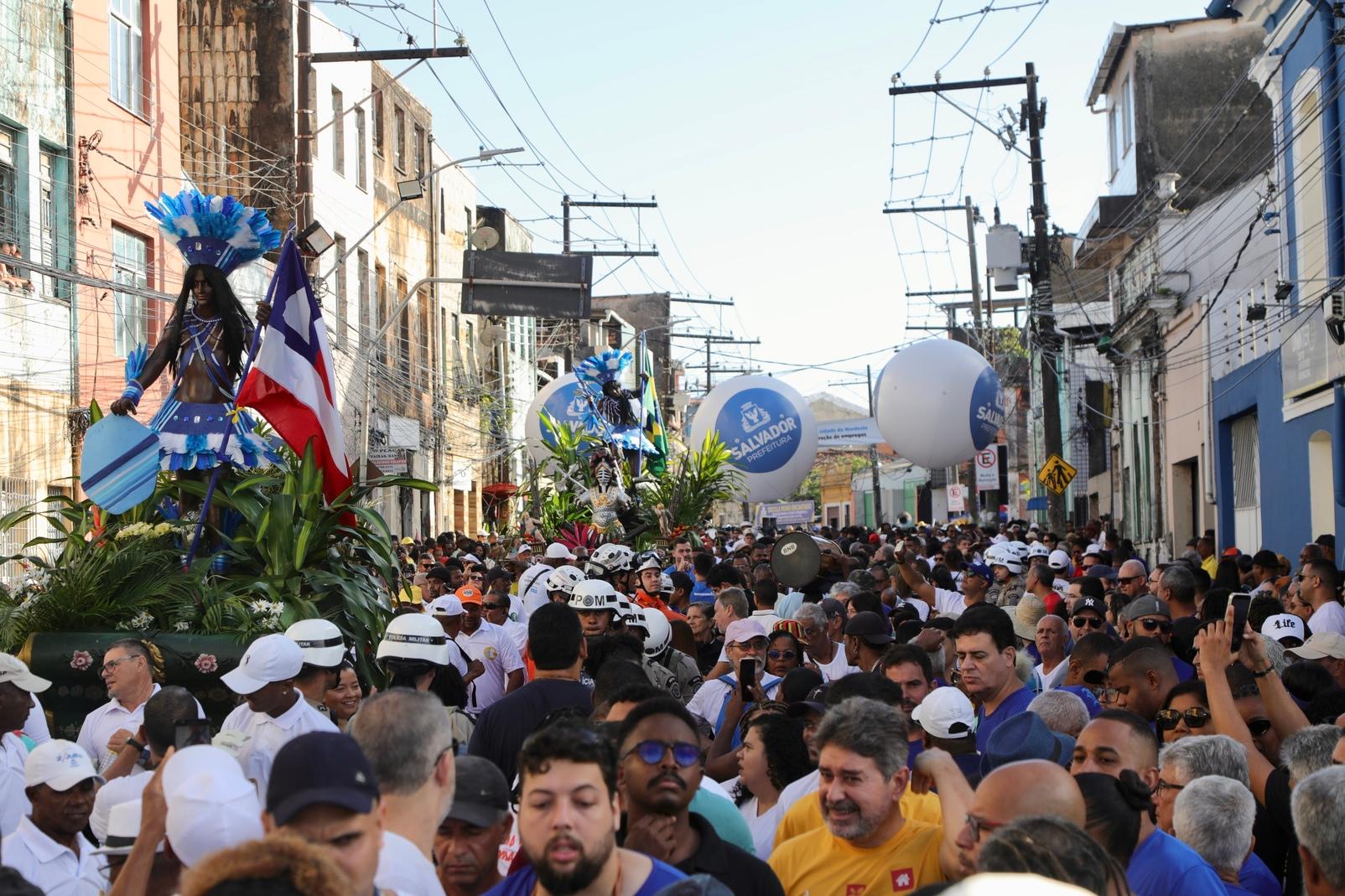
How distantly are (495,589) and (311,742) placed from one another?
304 inches

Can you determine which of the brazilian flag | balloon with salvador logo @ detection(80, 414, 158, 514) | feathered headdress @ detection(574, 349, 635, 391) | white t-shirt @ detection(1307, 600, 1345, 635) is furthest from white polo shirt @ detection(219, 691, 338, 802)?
the brazilian flag

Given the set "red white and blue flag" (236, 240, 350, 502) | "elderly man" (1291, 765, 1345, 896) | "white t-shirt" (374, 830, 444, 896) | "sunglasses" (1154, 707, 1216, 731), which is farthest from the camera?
"red white and blue flag" (236, 240, 350, 502)

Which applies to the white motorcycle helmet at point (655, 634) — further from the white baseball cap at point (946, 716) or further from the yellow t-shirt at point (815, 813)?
the yellow t-shirt at point (815, 813)

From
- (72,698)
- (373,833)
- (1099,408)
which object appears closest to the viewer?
(373,833)

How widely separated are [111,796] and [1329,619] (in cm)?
820

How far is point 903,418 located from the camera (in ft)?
70.7

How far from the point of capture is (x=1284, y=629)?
8.51 metres

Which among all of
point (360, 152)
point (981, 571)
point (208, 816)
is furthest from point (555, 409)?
point (208, 816)

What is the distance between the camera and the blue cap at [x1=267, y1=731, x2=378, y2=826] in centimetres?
316

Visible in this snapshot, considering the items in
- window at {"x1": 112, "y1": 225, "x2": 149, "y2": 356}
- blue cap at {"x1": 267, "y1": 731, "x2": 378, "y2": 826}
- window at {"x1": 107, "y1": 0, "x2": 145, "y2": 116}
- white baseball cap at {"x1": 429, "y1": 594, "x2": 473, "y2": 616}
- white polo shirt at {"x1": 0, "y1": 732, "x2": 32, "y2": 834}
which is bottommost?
white polo shirt at {"x1": 0, "y1": 732, "x2": 32, "y2": 834}

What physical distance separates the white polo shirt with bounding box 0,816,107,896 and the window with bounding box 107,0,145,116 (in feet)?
55.5

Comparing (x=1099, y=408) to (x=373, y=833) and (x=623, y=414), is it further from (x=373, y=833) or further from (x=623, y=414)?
(x=373, y=833)

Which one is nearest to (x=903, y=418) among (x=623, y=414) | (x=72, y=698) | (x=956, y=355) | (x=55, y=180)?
(x=956, y=355)

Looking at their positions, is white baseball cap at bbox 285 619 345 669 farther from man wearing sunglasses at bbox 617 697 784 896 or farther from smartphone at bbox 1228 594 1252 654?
smartphone at bbox 1228 594 1252 654
